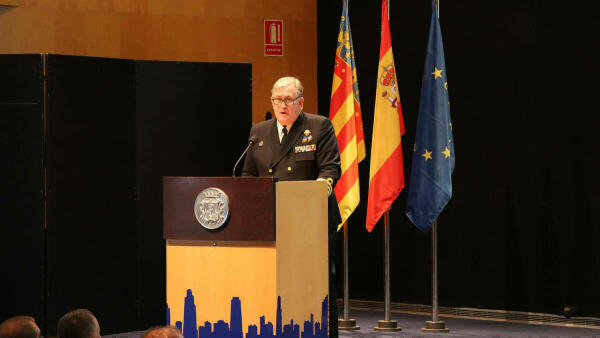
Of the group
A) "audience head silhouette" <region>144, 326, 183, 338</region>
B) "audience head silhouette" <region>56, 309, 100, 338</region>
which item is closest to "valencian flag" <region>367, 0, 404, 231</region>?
"audience head silhouette" <region>56, 309, 100, 338</region>

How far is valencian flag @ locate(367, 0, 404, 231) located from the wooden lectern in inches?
86.6

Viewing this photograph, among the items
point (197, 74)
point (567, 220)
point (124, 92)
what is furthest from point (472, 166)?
point (124, 92)


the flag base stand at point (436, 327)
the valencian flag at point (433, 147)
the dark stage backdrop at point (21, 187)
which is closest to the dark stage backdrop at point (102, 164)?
the dark stage backdrop at point (21, 187)

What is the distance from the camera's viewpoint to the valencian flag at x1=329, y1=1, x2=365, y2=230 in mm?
6199

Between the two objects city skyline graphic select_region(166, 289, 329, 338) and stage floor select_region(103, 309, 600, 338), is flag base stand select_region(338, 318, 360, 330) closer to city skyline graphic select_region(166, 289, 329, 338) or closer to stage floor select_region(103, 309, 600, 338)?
stage floor select_region(103, 309, 600, 338)

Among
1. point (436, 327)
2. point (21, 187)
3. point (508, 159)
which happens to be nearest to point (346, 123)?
point (508, 159)

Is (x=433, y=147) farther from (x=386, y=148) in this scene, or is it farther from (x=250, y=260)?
(x=250, y=260)

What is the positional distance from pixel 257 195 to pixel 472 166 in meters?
3.24

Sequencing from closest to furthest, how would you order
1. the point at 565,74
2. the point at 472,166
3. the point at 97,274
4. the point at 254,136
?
the point at 254,136
the point at 97,274
the point at 565,74
the point at 472,166

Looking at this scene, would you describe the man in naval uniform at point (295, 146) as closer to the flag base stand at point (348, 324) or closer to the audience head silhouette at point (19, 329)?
the flag base stand at point (348, 324)

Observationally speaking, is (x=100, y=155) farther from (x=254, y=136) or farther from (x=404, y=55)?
(x=404, y=55)

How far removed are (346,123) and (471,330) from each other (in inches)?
62.3

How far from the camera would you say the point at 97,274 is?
5.84 m

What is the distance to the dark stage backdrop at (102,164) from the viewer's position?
563 centimetres
